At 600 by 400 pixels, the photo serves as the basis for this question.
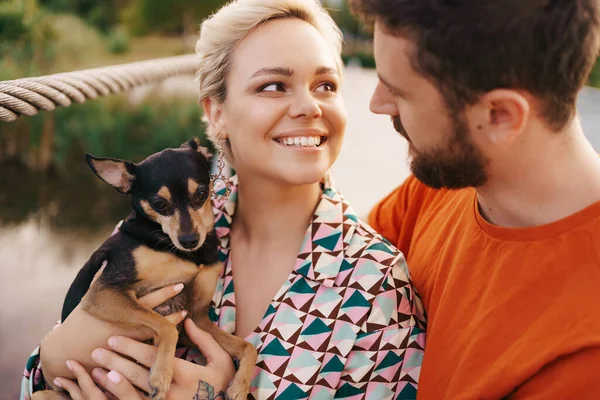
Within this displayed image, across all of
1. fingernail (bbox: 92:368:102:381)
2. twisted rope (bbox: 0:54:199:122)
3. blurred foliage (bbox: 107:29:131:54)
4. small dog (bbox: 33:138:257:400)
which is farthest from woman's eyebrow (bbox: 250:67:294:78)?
blurred foliage (bbox: 107:29:131:54)

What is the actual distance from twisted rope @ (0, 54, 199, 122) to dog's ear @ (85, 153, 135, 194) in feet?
0.71

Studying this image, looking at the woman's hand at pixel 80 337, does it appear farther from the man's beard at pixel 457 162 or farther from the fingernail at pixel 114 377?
the man's beard at pixel 457 162

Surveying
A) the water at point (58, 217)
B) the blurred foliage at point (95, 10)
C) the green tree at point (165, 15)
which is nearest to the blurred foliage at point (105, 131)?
the water at point (58, 217)

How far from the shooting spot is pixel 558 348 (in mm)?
1264

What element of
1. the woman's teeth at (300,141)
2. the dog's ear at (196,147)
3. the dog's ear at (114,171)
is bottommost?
A: the dog's ear at (114,171)

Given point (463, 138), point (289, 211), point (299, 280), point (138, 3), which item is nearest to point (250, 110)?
point (289, 211)

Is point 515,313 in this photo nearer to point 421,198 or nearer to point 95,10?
point 421,198

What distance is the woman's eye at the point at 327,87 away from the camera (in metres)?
2.01

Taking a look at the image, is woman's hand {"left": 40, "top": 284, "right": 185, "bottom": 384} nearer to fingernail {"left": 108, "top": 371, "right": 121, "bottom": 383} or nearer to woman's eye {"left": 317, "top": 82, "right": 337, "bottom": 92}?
fingernail {"left": 108, "top": 371, "right": 121, "bottom": 383}

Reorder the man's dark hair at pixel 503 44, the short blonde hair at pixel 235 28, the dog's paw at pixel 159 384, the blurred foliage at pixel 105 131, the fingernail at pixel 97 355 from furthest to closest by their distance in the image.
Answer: the blurred foliage at pixel 105 131 < the short blonde hair at pixel 235 28 < the fingernail at pixel 97 355 < the dog's paw at pixel 159 384 < the man's dark hair at pixel 503 44

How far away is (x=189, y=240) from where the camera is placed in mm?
1887

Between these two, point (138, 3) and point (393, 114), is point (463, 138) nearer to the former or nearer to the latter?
point (393, 114)

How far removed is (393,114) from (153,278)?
1.02m

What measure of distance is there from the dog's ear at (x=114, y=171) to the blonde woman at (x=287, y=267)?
39 cm
